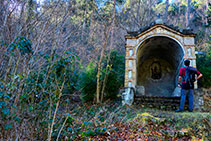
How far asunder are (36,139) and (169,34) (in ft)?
22.4

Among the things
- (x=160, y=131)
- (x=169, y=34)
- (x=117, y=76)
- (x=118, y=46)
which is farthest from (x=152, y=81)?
(x=160, y=131)

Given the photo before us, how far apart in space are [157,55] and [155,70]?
0.91 m

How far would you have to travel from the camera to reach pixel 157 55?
10.6 meters

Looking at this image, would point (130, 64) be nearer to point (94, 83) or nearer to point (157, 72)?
point (94, 83)

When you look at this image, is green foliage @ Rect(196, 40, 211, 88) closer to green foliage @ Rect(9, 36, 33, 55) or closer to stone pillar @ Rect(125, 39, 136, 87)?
stone pillar @ Rect(125, 39, 136, 87)

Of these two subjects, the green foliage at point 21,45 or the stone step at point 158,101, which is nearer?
the green foliage at point 21,45

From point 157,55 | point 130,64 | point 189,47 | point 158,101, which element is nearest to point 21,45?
point 130,64

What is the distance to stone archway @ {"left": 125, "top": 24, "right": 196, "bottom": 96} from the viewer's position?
7.70 metres

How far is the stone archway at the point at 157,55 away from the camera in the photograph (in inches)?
303

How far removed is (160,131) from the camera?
4207mm

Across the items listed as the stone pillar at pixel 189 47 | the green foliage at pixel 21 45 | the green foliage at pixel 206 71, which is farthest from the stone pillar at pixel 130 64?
the green foliage at pixel 21 45

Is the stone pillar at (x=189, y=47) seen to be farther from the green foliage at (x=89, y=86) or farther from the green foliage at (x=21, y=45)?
the green foliage at (x=21, y=45)

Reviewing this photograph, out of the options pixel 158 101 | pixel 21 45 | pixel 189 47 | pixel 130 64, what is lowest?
pixel 158 101

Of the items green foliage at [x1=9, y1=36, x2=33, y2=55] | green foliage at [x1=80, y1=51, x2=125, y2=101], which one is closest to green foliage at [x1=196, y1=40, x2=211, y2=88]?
green foliage at [x1=80, y1=51, x2=125, y2=101]
